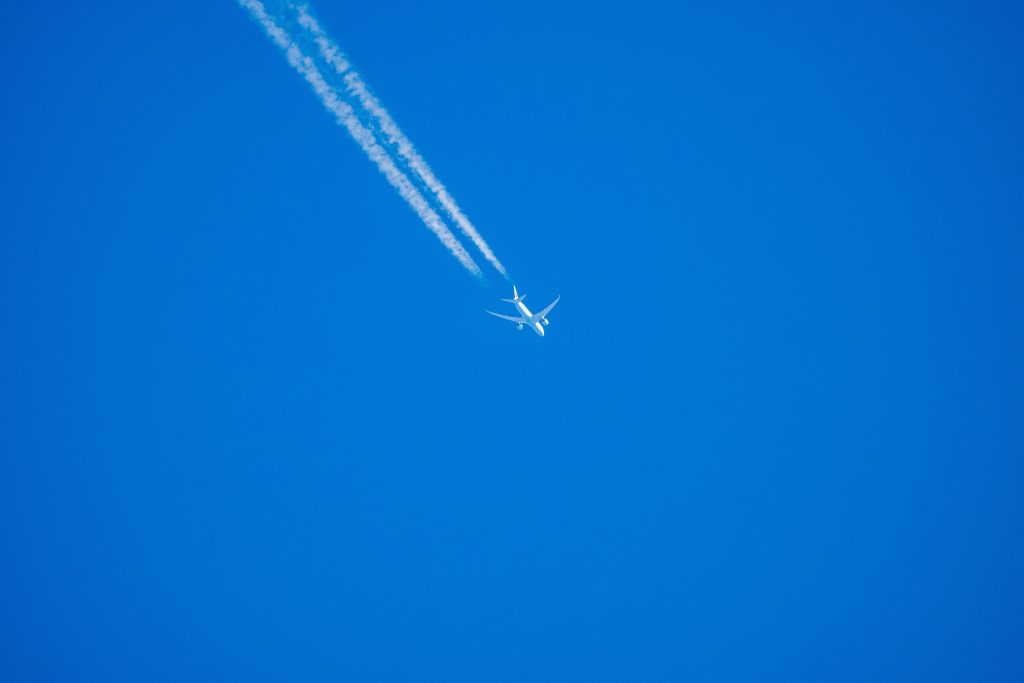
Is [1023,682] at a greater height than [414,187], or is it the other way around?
[414,187]

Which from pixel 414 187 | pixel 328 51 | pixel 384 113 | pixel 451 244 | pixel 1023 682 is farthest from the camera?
pixel 1023 682

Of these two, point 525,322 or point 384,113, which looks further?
point 525,322

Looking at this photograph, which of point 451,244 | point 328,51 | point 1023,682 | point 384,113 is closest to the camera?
point 328,51

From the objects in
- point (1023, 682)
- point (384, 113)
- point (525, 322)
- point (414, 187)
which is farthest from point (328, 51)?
point (1023, 682)

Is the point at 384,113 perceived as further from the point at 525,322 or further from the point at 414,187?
the point at 525,322

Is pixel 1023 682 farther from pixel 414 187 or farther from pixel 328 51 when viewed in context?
pixel 328 51

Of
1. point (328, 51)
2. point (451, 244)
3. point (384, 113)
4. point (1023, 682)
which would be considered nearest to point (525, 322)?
point (451, 244)

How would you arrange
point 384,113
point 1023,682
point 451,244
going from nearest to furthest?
point 384,113 → point 451,244 → point 1023,682

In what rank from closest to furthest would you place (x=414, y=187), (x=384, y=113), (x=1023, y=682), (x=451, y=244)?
(x=384, y=113) < (x=414, y=187) < (x=451, y=244) < (x=1023, y=682)

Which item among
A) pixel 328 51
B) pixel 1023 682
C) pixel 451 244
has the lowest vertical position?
pixel 1023 682

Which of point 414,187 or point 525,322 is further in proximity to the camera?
point 525,322
